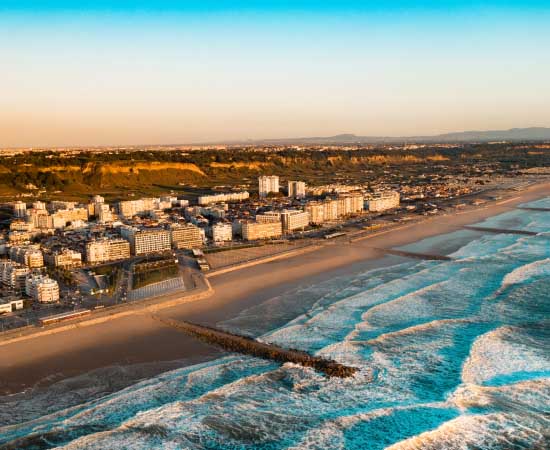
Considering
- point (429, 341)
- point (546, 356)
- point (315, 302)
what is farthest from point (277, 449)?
point (315, 302)

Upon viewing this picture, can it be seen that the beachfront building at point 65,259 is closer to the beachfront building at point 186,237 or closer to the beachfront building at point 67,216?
the beachfront building at point 186,237

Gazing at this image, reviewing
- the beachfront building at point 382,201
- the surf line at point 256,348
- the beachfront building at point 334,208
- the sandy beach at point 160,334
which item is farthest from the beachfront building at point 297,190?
the surf line at point 256,348

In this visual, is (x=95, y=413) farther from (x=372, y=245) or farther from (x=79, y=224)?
(x=79, y=224)

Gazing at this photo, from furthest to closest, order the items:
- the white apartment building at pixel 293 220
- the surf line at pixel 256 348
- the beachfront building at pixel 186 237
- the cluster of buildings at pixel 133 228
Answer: the white apartment building at pixel 293 220 < the beachfront building at pixel 186 237 < the cluster of buildings at pixel 133 228 < the surf line at pixel 256 348

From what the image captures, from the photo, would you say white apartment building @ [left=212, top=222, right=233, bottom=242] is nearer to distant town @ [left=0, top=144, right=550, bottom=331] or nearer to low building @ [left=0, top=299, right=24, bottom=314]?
distant town @ [left=0, top=144, right=550, bottom=331]

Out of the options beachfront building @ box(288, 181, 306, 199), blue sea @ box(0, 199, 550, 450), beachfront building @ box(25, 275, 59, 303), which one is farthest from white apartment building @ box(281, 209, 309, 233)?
beachfront building @ box(25, 275, 59, 303)

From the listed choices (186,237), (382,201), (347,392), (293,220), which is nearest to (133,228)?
(186,237)

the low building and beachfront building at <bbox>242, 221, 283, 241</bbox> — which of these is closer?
the low building
